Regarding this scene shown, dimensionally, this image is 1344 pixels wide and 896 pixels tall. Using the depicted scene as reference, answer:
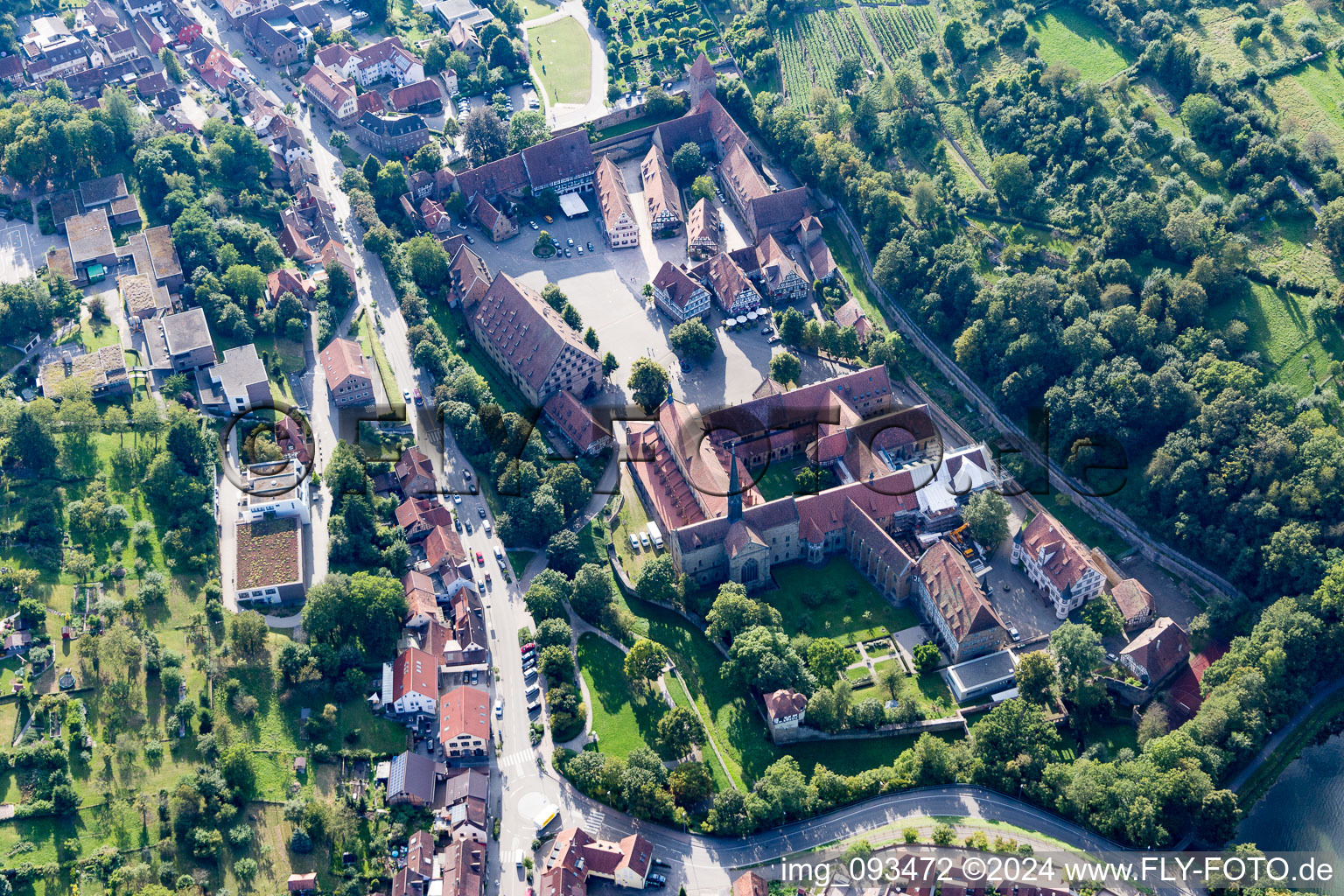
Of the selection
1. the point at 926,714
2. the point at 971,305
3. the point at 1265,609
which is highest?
the point at 971,305

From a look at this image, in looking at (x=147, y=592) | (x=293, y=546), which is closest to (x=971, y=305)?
(x=293, y=546)

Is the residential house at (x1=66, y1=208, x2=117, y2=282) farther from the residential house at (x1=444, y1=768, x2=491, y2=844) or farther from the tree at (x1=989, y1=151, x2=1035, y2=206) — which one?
the tree at (x1=989, y1=151, x2=1035, y2=206)

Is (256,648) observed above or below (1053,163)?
below

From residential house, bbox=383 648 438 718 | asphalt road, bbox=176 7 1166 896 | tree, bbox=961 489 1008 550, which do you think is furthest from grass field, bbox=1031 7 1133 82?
residential house, bbox=383 648 438 718

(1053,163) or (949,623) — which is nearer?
(949,623)

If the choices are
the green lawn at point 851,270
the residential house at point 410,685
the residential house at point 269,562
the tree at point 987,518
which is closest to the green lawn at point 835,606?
the tree at point 987,518

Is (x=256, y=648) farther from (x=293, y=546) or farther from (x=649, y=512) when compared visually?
(x=649, y=512)
